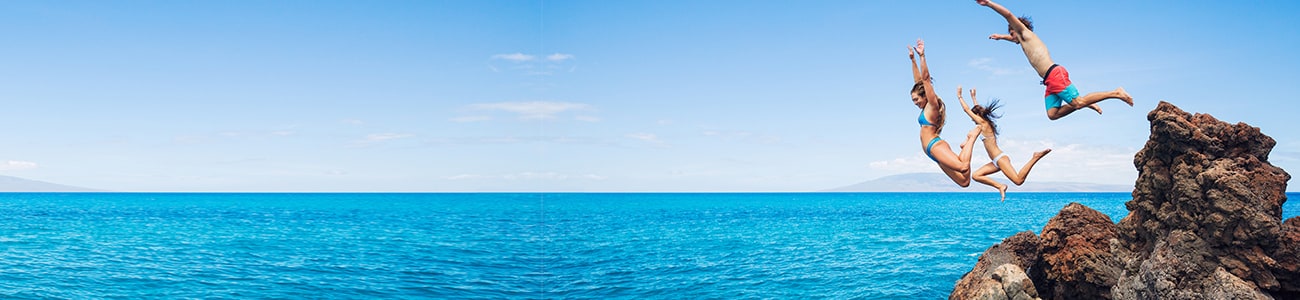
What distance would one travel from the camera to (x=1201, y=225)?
426 inches

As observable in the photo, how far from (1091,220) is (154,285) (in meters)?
29.5

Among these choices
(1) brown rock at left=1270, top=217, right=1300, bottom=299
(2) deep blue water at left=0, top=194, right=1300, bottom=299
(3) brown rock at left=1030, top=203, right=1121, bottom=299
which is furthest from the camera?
(2) deep blue water at left=0, top=194, right=1300, bottom=299

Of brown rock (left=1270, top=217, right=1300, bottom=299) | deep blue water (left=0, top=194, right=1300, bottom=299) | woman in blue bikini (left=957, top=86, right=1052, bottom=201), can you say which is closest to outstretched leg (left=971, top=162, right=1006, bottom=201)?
woman in blue bikini (left=957, top=86, right=1052, bottom=201)

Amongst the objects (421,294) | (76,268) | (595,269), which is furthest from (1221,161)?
(76,268)

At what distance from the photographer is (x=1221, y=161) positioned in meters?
10.8

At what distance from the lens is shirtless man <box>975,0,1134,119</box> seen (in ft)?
18.1

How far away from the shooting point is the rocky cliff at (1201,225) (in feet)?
34.3

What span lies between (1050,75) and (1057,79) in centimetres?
6

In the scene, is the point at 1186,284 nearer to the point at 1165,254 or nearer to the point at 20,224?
the point at 1165,254

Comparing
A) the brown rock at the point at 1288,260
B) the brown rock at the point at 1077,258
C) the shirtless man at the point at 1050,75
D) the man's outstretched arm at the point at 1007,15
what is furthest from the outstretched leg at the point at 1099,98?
the brown rock at the point at 1077,258

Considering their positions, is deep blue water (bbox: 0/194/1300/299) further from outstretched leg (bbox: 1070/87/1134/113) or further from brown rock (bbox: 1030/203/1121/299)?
outstretched leg (bbox: 1070/87/1134/113)

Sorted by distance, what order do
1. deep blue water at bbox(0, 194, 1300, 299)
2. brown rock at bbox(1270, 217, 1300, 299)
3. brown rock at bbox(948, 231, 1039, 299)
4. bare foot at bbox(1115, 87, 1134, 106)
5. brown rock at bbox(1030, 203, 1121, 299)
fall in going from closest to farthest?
bare foot at bbox(1115, 87, 1134, 106)
brown rock at bbox(1270, 217, 1300, 299)
brown rock at bbox(1030, 203, 1121, 299)
brown rock at bbox(948, 231, 1039, 299)
deep blue water at bbox(0, 194, 1300, 299)

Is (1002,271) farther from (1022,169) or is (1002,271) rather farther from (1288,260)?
(1022,169)

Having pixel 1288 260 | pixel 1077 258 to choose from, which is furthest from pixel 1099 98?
pixel 1077 258
